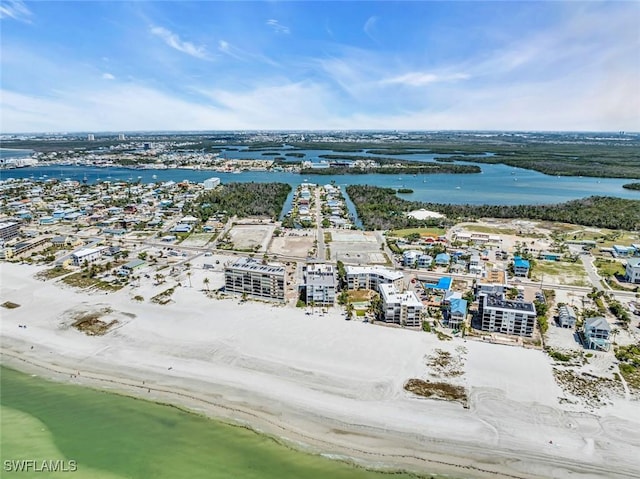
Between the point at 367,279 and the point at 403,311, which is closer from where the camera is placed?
the point at 403,311

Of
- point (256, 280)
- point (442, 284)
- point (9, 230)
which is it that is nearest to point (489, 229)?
point (442, 284)

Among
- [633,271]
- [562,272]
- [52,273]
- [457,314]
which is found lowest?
[52,273]

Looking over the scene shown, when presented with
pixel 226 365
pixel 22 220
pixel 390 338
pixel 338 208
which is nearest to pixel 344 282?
pixel 390 338

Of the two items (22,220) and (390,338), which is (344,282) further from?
(22,220)

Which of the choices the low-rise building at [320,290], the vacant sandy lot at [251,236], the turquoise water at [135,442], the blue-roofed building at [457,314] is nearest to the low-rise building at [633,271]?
the blue-roofed building at [457,314]

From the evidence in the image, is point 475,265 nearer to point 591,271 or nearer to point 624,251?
point 591,271

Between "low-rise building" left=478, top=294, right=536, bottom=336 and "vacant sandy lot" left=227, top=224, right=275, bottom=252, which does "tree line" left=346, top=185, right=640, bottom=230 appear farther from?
"low-rise building" left=478, top=294, right=536, bottom=336
